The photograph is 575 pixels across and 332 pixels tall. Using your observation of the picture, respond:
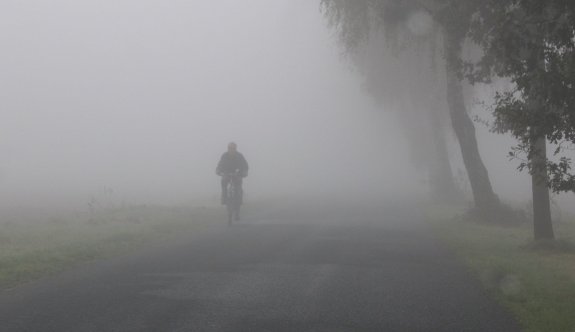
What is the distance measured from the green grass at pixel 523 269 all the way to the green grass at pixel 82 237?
628cm

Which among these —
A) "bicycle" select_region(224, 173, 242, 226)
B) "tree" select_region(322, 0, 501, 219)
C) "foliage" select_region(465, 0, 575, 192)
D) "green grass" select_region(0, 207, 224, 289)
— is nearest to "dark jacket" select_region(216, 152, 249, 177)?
"bicycle" select_region(224, 173, 242, 226)

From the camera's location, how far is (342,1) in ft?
58.6

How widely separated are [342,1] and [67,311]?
43.0 feet

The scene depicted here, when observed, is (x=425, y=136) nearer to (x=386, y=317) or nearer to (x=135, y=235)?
(x=135, y=235)

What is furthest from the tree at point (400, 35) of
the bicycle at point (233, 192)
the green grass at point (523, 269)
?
the bicycle at point (233, 192)

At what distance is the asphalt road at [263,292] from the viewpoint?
6.52 meters

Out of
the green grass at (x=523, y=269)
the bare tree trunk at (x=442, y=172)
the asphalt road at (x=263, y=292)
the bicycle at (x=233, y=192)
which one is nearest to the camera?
the asphalt road at (x=263, y=292)

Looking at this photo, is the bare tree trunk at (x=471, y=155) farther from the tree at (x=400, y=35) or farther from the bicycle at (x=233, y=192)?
the bicycle at (x=233, y=192)

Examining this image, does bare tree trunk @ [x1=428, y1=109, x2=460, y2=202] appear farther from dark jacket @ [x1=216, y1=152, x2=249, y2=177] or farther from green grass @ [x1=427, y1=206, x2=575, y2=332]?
dark jacket @ [x1=216, y1=152, x2=249, y2=177]

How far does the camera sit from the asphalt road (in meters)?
6.52

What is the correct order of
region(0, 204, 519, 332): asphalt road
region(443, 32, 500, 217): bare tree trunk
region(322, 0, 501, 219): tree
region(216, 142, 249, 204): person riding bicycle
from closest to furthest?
region(0, 204, 519, 332): asphalt road < region(322, 0, 501, 219): tree < region(216, 142, 249, 204): person riding bicycle < region(443, 32, 500, 217): bare tree trunk

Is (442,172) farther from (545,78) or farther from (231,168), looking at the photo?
(545,78)

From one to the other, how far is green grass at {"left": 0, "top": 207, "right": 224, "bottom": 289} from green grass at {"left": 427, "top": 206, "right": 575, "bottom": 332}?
6283 mm

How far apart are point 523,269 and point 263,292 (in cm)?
442
